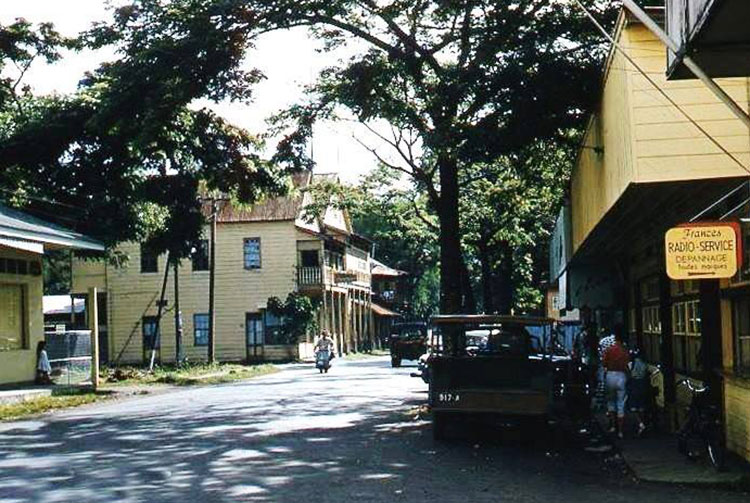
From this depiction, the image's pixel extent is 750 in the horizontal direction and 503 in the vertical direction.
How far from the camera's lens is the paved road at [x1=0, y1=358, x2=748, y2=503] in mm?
10844

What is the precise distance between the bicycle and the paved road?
3.31ft

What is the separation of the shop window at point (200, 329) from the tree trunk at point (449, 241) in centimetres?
3686

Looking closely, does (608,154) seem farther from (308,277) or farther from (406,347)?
(308,277)

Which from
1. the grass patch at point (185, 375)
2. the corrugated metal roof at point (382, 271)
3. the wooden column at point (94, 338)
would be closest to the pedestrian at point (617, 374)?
the wooden column at point (94, 338)

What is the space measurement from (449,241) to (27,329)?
1321 cm

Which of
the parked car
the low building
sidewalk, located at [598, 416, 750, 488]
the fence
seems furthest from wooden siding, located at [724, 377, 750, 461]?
the parked car

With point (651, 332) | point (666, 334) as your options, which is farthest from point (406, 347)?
point (666, 334)

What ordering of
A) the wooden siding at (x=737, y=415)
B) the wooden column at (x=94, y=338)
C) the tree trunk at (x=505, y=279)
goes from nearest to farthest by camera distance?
the wooden siding at (x=737, y=415), the wooden column at (x=94, y=338), the tree trunk at (x=505, y=279)

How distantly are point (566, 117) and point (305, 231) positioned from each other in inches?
1606

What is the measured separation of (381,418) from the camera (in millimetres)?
19969

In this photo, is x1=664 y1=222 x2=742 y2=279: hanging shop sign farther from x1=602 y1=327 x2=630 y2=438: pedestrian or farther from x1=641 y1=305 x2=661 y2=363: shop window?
x1=641 y1=305 x2=661 y2=363: shop window

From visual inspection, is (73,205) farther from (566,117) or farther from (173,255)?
(566,117)

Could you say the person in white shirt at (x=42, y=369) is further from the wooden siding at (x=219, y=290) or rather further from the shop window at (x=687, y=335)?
the wooden siding at (x=219, y=290)

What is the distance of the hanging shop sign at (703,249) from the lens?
935cm
